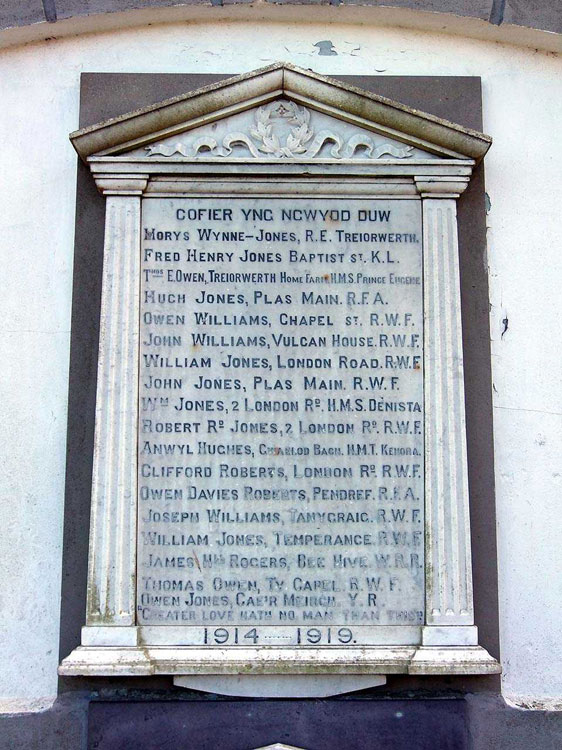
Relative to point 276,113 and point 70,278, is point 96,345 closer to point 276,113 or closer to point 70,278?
point 70,278

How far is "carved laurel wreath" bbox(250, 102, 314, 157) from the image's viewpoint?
199 inches

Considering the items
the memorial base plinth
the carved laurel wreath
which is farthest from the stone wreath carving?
the memorial base plinth

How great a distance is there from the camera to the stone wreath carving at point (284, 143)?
504 centimetres

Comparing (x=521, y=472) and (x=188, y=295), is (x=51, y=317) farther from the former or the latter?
(x=521, y=472)

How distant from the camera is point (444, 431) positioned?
484cm

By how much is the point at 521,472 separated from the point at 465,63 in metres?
2.13

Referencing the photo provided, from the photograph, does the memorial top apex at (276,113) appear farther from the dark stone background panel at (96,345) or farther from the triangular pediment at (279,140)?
the dark stone background panel at (96,345)

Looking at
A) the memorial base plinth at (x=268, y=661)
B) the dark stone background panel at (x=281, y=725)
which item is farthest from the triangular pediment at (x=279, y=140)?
the dark stone background panel at (x=281, y=725)

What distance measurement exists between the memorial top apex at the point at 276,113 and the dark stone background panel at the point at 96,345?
25 cm

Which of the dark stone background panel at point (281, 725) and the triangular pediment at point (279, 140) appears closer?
the dark stone background panel at point (281, 725)

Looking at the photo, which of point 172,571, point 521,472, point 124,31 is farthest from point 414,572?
point 124,31

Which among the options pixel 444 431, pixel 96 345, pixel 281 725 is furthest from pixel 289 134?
pixel 281 725

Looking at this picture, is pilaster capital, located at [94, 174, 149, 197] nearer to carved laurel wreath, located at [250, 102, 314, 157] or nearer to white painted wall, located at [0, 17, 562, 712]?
white painted wall, located at [0, 17, 562, 712]

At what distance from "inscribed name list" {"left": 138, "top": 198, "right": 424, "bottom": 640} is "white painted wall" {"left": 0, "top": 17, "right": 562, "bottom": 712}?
465mm
